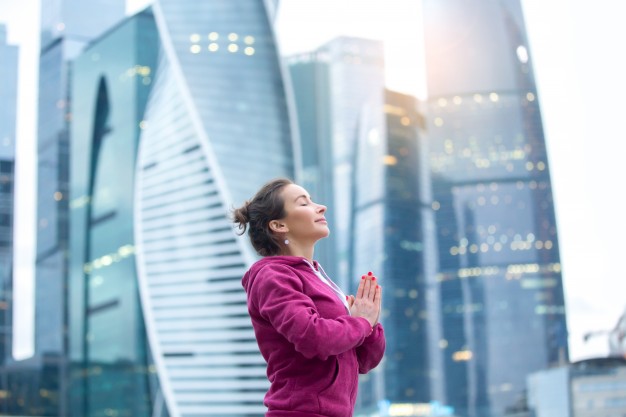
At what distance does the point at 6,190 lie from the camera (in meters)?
61.6

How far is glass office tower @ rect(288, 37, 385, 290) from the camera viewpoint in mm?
78250

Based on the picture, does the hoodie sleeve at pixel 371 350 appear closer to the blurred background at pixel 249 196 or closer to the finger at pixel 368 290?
the finger at pixel 368 290

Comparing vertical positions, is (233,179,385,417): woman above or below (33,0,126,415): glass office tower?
below

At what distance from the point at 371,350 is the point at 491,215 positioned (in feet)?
238

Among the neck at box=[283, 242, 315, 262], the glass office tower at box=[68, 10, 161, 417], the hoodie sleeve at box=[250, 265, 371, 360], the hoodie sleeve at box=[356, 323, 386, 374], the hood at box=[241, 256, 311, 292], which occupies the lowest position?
the hoodie sleeve at box=[356, 323, 386, 374]

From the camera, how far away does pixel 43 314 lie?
62.8 meters

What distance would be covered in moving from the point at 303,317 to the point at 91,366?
55.2 meters

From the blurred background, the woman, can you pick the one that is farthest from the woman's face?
the blurred background

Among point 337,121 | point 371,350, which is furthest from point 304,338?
point 337,121

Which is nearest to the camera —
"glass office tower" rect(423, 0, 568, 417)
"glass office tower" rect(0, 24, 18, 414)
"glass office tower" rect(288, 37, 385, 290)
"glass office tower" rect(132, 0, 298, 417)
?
"glass office tower" rect(132, 0, 298, 417)

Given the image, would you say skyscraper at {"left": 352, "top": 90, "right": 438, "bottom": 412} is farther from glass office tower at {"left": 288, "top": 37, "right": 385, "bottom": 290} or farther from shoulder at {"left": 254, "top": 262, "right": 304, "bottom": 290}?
shoulder at {"left": 254, "top": 262, "right": 304, "bottom": 290}

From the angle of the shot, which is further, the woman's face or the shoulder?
the woman's face

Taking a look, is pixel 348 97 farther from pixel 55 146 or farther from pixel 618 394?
pixel 618 394

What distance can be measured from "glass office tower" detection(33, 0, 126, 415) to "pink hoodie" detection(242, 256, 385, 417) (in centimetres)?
6015
